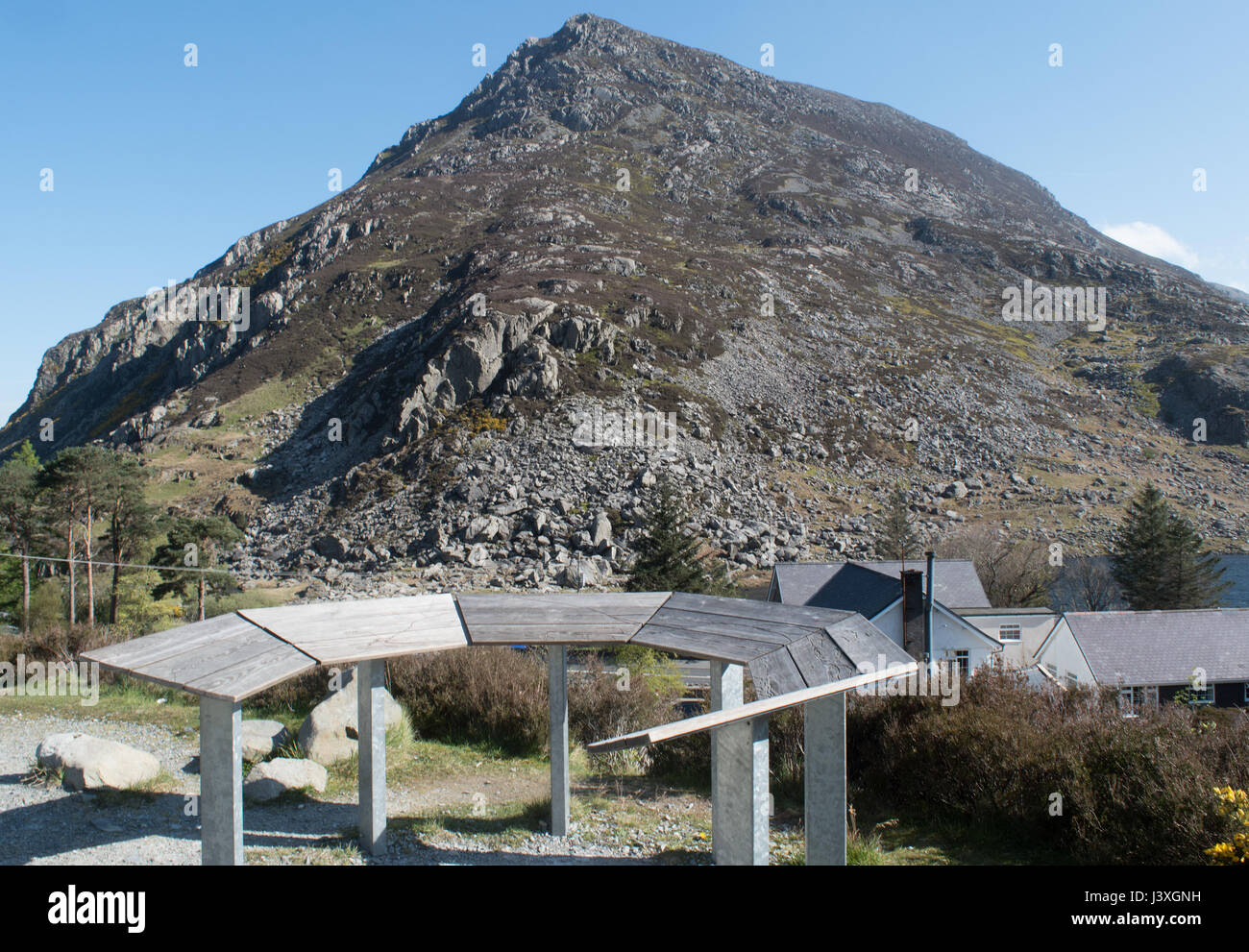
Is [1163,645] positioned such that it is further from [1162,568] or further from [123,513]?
[123,513]

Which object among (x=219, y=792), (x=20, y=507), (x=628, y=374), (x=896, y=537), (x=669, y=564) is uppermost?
(x=628, y=374)

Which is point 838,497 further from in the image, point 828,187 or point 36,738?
point 828,187

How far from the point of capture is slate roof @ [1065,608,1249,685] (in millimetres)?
23562

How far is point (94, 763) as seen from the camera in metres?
6.84

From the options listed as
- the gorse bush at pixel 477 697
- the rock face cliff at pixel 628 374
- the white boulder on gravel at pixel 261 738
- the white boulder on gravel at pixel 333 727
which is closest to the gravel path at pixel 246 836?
the white boulder on gravel at pixel 261 738

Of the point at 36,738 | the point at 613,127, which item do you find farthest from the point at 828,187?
the point at 36,738

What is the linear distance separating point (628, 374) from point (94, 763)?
1849 inches

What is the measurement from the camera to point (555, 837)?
6.25 m

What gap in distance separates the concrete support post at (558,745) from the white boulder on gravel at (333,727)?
2950 mm

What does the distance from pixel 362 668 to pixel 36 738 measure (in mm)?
6048

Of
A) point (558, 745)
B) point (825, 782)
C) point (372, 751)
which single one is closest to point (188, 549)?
point (372, 751)
